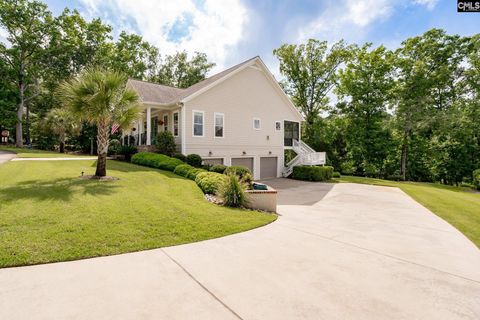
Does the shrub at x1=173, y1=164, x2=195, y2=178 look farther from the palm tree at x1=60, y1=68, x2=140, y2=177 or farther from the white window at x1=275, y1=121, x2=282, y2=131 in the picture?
the white window at x1=275, y1=121, x2=282, y2=131

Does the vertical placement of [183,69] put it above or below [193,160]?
above

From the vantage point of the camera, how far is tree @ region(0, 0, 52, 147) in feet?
83.7

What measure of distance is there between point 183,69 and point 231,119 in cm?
2303

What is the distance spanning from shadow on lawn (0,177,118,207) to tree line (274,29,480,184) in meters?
26.2

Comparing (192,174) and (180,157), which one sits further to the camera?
(180,157)

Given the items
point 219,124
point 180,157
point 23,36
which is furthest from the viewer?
point 23,36

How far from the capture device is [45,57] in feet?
89.3

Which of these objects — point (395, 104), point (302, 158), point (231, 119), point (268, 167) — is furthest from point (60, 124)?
point (395, 104)

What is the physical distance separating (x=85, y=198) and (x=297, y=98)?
97.1 ft

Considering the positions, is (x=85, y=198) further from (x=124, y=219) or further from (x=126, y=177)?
(x=126, y=177)

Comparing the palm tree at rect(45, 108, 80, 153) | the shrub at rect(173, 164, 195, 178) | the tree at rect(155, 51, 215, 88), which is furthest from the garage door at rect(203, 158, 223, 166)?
the tree at rect(155, 51, 215, 88)

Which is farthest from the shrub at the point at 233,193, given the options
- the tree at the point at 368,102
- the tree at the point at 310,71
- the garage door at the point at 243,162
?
the tree at the point at 310,71

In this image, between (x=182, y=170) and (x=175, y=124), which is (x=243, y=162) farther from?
(x=182, y=170)

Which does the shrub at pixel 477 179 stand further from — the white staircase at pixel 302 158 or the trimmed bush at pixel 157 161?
the trimmed bush at pixel 157 161
